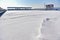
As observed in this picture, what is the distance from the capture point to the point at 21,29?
1.43 metres

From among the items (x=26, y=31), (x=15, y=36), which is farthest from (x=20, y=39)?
(x=26, y=31)

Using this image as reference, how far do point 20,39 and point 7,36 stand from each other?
0.15 m

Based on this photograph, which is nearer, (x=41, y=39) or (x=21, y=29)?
(x=41, y=39)

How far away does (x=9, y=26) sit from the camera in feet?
5.07

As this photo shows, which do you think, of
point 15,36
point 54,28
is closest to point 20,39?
point 15,36

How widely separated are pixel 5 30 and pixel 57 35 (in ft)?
1.72

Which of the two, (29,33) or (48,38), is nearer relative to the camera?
(48,38)

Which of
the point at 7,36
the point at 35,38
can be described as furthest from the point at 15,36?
the point at 35,38

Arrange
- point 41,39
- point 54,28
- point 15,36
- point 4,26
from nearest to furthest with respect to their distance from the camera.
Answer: point 41,39 < point 15,36 < point 54,28 < point 4,26

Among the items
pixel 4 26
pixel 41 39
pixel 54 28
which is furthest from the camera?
pixel 4 26

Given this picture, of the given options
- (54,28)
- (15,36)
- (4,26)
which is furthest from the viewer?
(4,26)

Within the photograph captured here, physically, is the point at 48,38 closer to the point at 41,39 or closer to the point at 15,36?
the point at 41,39

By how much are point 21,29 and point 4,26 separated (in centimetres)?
21

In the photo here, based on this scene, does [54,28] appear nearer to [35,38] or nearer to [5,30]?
[35,38]
